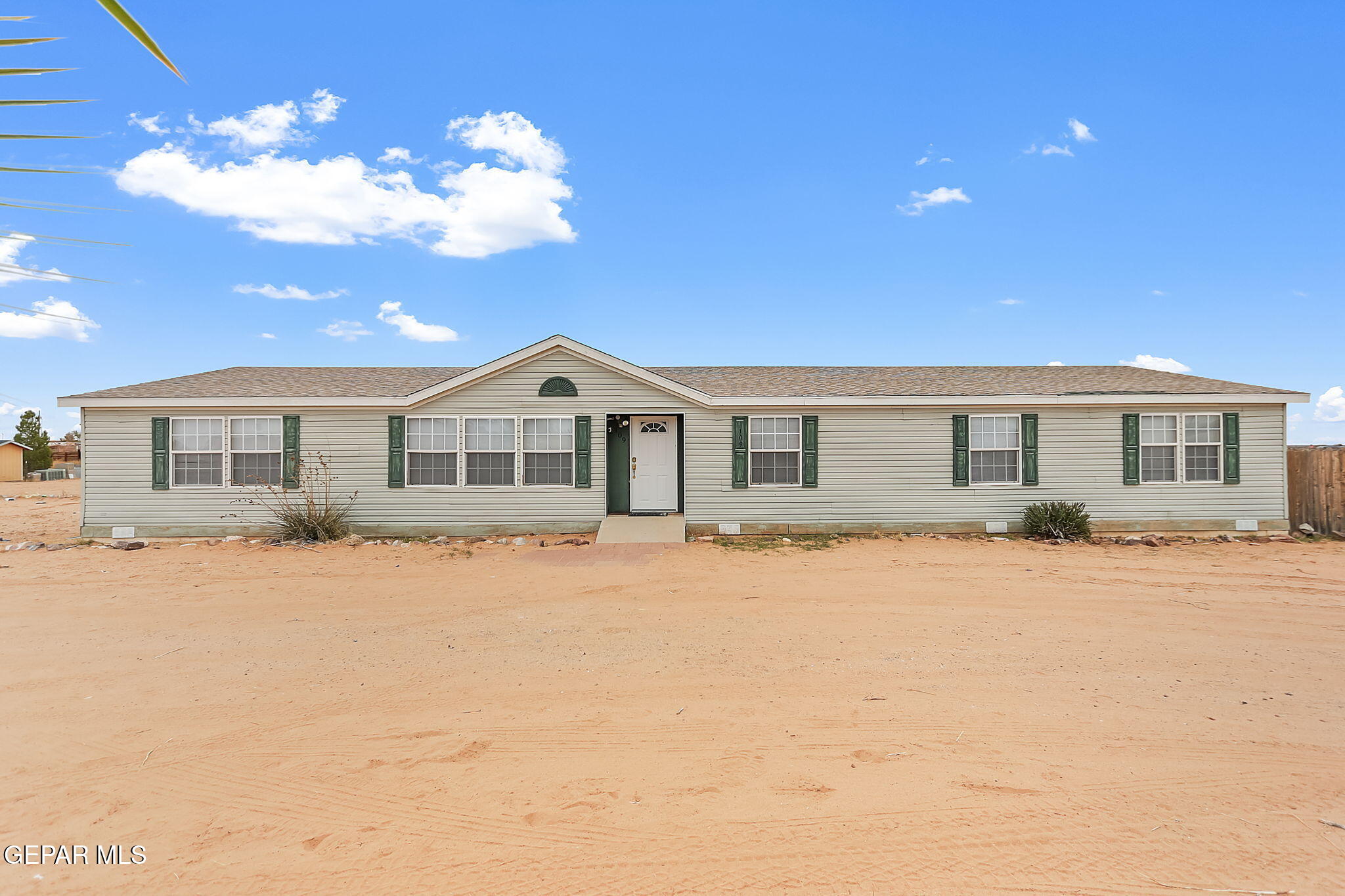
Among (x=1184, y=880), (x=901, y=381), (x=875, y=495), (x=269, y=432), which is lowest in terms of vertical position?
(x=1184, y=880)

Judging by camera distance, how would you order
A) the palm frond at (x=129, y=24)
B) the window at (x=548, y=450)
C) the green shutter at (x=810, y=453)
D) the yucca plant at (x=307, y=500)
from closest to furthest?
the palm frond at (x=129, y=24) < the yucca plant at (x=307, y=500) < the window at (x=548, y=450) < the green shutter at (x=810, y=453)

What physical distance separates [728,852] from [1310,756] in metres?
4.01

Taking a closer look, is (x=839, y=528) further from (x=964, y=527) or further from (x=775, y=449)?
(x=964, y=527)

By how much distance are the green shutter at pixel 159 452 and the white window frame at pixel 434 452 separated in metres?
4.69

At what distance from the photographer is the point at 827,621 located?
7223 mm

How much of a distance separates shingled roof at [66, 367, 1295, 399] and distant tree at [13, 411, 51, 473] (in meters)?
27.1

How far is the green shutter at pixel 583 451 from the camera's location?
1343 centimetres

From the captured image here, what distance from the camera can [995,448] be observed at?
1365 cm

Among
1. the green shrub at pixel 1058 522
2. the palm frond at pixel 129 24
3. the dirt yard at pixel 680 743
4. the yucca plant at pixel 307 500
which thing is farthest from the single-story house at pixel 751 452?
the palm frond at pixel 129 24

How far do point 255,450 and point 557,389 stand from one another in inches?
247

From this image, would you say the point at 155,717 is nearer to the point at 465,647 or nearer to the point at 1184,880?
the point at 465,647

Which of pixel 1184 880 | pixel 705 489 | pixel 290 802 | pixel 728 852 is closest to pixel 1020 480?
pixel 705 489

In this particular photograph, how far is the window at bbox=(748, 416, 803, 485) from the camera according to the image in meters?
13.6

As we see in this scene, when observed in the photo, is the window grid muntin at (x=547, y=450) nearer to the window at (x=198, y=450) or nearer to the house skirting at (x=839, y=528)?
the house skirting at (x=839, y=528)
